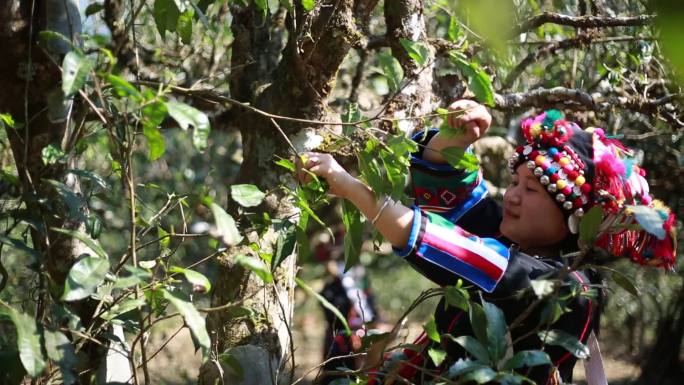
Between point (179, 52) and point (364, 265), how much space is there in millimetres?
4713

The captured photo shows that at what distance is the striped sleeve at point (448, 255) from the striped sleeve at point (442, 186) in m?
0.39

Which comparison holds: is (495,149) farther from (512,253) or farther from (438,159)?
(512,253)

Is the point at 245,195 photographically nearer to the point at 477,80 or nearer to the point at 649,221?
the point at 477,80

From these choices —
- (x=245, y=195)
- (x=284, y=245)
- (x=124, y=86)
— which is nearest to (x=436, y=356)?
(x=284, y=245)

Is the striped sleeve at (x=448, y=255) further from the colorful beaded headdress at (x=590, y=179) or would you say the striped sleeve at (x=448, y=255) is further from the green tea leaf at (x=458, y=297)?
the colorful beaded headdress at (x=590, y=179)

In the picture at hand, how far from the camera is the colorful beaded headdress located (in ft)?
6.61

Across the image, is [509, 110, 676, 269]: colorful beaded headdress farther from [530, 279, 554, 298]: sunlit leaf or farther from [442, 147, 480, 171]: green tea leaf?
[530, 279, 554, 298]: sunlit leaf

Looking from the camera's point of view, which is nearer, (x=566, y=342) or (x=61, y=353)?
(x=61, y=353)

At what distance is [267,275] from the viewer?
134 centimetres

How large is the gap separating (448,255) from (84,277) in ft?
2.66

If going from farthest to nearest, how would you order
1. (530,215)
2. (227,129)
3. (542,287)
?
(227,129), (530,215), (542,287)

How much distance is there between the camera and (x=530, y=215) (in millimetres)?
2127

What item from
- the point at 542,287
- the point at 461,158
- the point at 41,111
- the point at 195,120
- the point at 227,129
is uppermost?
the point at 195,120

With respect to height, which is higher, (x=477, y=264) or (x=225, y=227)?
(x=225, y=227)
